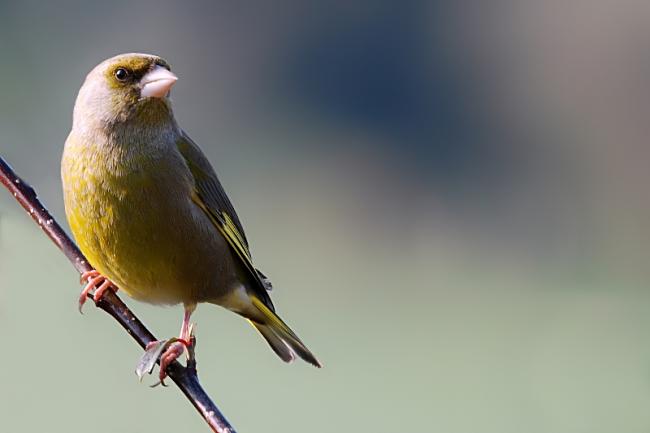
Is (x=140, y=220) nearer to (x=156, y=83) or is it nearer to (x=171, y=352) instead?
(x=156, y=83)

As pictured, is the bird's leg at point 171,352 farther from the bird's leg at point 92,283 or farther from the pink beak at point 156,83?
the pink beak at point 156,83

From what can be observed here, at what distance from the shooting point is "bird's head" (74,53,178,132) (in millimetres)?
3961

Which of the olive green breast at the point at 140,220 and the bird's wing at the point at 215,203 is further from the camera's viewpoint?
the bird's wing at the point at 215,203

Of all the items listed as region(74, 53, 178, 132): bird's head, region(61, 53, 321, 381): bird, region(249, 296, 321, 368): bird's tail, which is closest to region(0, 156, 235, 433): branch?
region(61, 53, 321, 381): bird

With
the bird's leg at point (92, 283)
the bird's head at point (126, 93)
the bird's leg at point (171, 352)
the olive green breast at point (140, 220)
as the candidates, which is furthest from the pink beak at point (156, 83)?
the bird's leg at point (171, 352)

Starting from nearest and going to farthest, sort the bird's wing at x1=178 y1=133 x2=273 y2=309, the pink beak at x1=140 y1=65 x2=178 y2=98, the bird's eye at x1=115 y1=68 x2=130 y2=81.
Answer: the pink beak at x1=140 y1=65 x2=178 y2=98, the bird's eye at x1=115 y1=68 x2=130 y2=81, the bird's wing at x1=178 y1=133 x2=273 y2=309

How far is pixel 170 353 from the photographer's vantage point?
137 inches

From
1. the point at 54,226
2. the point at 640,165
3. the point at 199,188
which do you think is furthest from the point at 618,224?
the point at 54,226

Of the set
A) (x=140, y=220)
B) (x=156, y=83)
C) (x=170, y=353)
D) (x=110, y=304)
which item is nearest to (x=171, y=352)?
(x=170, y=353)

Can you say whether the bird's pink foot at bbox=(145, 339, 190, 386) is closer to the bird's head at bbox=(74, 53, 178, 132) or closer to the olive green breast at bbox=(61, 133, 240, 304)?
the olive green breast at bbox=(61, 133, 240, 304)

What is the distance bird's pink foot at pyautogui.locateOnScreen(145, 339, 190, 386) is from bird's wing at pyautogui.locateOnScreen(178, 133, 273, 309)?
0.72 meters

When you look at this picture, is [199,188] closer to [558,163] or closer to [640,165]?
[558,163]

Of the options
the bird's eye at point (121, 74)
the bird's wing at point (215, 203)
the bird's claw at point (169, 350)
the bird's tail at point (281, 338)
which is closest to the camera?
the bird's claw at point (169, 350)

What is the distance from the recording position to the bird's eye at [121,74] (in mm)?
3994
